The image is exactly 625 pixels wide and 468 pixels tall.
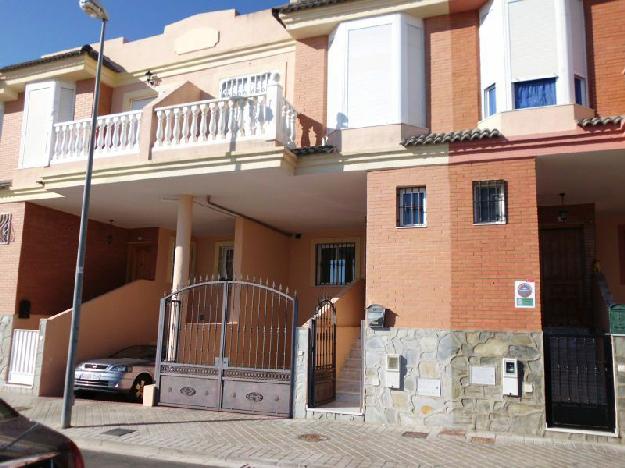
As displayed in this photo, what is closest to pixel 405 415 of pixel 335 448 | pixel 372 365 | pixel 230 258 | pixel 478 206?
pixel 372 365

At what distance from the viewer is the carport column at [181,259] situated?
454 inches

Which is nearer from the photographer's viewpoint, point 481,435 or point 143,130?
point 481,435

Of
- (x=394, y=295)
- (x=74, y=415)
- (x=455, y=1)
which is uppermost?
(x=455, y=1)

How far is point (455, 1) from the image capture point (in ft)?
34.9

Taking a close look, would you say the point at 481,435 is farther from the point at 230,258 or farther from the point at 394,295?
the point at 230,258

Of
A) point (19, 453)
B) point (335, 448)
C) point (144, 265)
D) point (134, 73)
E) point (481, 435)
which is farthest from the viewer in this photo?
point (144, 265)

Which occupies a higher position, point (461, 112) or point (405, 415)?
point (461, 112)

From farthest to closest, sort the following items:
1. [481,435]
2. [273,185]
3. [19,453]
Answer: [273,185] → [481,435] → [19,453]

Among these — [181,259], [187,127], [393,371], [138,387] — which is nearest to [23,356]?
[138,387]

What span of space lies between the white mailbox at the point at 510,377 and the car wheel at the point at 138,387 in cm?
767

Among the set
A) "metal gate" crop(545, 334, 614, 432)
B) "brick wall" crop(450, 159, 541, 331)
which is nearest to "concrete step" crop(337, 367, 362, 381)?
"brick wall" crop(450, 159, 541, 331)

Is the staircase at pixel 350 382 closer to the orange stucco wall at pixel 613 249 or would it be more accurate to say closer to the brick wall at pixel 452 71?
the brick wall at pixel 452 71

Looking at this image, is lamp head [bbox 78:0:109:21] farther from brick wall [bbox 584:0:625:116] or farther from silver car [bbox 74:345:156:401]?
brick wall [bbox 584:0:625:116]

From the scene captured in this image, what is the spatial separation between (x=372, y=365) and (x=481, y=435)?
6.94 feet
